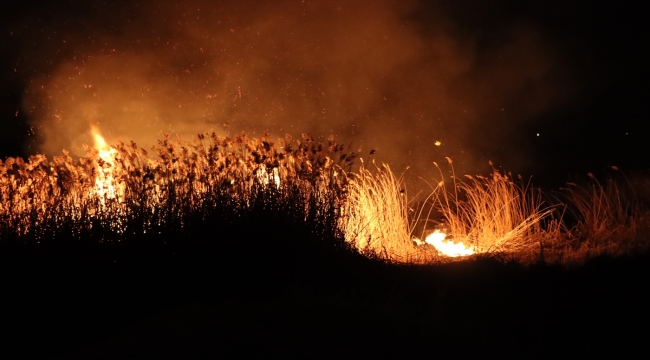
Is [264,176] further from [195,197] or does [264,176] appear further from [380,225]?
[380,225]

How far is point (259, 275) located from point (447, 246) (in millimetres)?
3855

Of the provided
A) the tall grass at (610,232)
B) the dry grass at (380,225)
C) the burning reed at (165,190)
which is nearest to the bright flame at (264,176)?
the burning reed at (165,190)

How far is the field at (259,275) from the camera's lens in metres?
→ 5.54

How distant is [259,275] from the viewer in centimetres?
690

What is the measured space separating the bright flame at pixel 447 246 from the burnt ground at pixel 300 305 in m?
1.98

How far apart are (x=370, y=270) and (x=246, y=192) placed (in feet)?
5.36

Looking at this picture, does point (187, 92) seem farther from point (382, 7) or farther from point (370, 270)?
point (370, 270)

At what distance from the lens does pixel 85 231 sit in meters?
7.37

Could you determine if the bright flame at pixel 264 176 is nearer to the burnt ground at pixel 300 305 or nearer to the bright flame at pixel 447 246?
the burnt ground at pixel 300 305

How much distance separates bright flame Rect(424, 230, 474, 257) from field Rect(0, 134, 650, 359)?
0.49 meters

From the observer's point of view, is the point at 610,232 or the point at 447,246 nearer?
the point at 610,232

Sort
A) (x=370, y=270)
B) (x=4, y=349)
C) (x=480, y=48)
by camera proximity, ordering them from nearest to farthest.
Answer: (x=4, y=349)
(x=370, y=270)
(x=480, y=48)

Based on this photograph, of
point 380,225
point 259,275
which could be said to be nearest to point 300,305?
point 259,275

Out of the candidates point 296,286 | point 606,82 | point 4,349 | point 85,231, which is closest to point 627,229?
point 296,286
